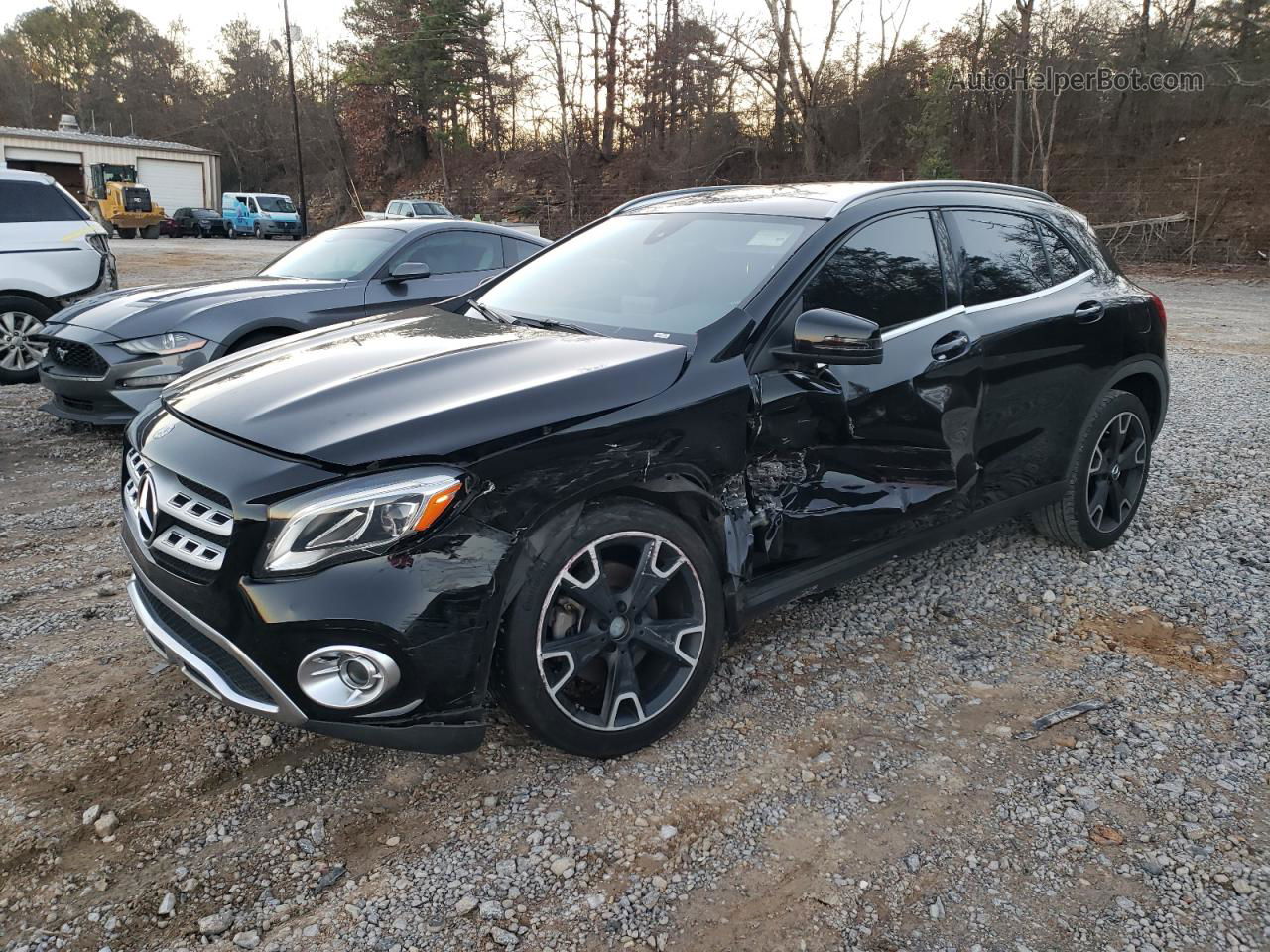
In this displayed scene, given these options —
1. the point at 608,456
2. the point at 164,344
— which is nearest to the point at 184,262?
the point at 164,344

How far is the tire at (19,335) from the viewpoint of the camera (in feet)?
26.2

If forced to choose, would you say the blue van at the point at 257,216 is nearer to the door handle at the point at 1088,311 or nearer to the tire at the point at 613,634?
the door handle at the point at 1088,311

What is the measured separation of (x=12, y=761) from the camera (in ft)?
8.94

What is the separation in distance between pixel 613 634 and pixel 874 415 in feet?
4.16

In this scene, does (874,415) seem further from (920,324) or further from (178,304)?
(178,304)

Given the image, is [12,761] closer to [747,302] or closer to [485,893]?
[485,893]

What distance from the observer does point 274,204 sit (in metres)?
41.5

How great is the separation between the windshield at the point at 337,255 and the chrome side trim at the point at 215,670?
4835 mm

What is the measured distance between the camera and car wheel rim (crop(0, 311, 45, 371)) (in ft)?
26.3

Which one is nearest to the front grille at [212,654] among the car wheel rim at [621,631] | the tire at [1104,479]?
the car wheel rim at [621,631]

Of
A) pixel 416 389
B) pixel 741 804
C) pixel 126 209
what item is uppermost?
pixel 126 209

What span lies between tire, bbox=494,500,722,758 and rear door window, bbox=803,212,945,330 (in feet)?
3.49

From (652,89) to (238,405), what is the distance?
37.6 metres

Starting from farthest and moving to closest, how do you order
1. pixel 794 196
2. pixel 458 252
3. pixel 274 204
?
1. pixel 274 204
2. pixel 458 252
3. pixel 794 196
